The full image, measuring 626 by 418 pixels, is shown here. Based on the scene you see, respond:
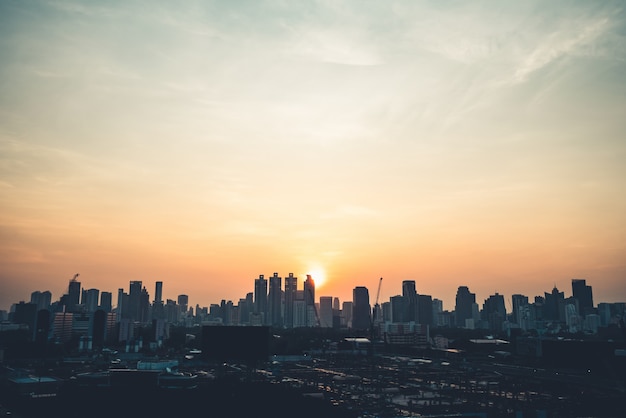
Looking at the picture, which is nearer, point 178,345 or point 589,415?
point 589,415

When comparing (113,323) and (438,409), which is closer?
(438,409)

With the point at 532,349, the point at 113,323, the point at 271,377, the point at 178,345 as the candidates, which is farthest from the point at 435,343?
the point at 113,323

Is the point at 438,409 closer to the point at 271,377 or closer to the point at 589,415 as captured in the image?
the point at 589,415

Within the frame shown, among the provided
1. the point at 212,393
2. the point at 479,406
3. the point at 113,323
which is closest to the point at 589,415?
the point at 479,406

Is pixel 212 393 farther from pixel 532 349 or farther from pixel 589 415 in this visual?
pixel 532 349

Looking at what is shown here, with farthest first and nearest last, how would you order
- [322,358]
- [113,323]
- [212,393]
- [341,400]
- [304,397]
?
1. [113,323]
2. [322,358]
3. [341,400]
4. [212,393]
5. [304,397]

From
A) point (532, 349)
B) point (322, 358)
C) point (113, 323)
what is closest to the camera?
point (532, 349)

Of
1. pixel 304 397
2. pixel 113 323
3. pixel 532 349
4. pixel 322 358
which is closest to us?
pixel 304 397

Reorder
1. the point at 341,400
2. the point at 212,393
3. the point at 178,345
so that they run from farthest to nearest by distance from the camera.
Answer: the point at 178,345, the point at 341,400, the point at 212,393
